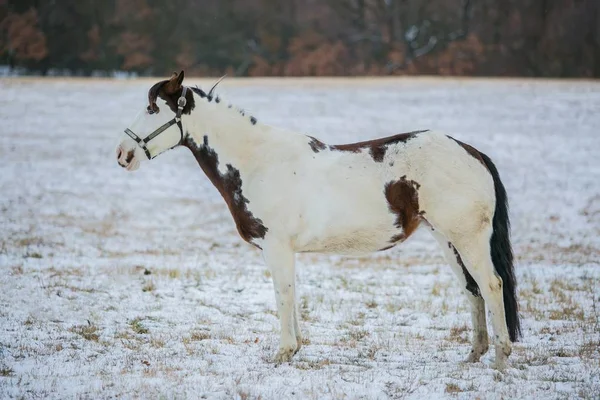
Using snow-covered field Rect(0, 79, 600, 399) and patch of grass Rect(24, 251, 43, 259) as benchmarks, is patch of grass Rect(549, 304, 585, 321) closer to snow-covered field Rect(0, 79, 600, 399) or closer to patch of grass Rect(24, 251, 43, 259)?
snow-covered field Rect(0, 79, 600, 399)

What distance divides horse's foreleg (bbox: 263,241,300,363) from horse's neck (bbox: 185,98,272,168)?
874 mm

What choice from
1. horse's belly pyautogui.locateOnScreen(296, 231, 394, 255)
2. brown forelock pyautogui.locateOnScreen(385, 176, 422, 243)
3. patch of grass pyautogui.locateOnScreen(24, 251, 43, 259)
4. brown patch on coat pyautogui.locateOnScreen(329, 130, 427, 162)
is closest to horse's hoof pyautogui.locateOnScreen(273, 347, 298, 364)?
horse's belly pyautogui.locateOnScreen(296, 231, 394, 255)

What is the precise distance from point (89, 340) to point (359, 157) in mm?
2939

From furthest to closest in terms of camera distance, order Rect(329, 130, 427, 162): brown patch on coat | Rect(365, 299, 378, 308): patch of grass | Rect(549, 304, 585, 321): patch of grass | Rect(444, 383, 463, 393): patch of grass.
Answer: Rect(365, 299, 378, 308): patch of grass → Rect(549, 304, 585, 321): patch of grass → Rect(329, 130, 427, 162): brown patch on coat → Rect(444, 383, 463, 393): patch of grass

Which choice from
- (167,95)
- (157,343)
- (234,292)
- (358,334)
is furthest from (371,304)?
(167,95)

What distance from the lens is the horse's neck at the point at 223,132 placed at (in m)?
6.57

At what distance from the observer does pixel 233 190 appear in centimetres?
649

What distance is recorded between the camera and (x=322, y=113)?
86.3ft

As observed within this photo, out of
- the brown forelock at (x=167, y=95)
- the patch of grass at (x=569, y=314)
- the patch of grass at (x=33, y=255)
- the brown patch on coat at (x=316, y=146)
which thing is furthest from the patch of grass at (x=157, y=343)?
the patch of grass at (x=33, y=255)

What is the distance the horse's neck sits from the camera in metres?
6.57

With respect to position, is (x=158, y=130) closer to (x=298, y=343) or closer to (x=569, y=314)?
(x=298, y=343)

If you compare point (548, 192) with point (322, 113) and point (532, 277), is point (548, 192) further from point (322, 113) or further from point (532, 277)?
point (322, 113)

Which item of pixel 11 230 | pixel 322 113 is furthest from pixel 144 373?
pixel 322 113

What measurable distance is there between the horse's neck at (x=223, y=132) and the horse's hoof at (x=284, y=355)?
1.67 meters
